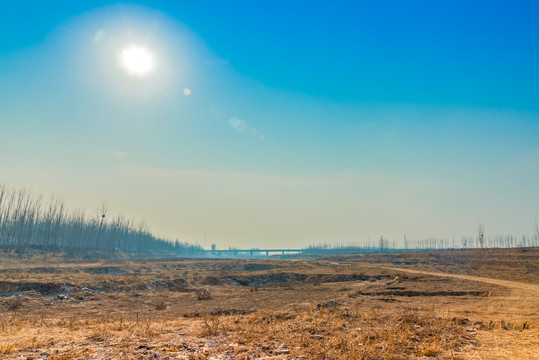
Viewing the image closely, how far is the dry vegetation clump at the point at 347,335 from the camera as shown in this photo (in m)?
8.71

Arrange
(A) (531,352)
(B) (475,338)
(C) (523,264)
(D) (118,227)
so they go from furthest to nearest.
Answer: (D) (118,227) → (C) (523,264) → (B) (475,338) → (A) (531,352)

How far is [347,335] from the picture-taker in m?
10.3

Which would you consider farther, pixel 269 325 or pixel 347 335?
pixel 269 325

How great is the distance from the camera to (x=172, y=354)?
28.7ft

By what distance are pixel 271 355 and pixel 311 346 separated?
1.32 m

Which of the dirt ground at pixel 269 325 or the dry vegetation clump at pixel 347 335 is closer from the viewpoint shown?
the dry vegetation clump at pixel 347 335

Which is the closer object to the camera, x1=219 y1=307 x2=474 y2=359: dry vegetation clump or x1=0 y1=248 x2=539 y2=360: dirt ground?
x1=219 y1=307 x2=474 y2=359: dry vegetation clump

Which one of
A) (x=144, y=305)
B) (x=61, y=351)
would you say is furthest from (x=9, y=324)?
(x=144, y=305)

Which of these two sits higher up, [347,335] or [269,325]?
[347,335]

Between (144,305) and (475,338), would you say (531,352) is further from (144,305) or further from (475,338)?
(144,305)

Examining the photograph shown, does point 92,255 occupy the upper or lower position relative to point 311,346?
lower

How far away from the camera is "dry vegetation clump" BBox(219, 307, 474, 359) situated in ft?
28.6

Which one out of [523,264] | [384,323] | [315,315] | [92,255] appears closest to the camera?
[384,323]

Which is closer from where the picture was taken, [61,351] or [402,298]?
[61,351]
